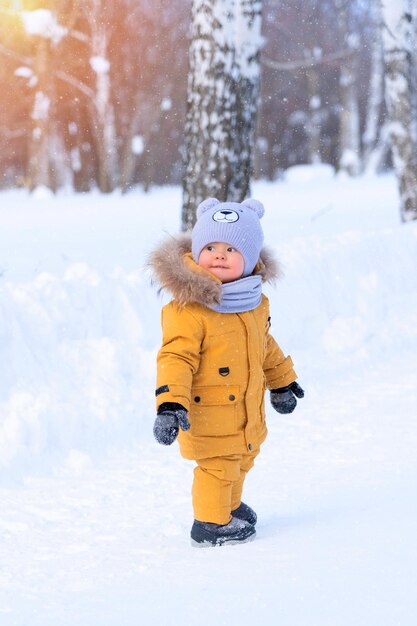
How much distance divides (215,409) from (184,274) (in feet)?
1.84

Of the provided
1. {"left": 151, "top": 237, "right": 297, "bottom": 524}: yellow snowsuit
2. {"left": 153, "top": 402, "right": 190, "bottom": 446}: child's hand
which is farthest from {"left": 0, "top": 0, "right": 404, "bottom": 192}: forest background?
{"left": 153, "top": 402, "right": 190, "bottom": 446}: child's hand

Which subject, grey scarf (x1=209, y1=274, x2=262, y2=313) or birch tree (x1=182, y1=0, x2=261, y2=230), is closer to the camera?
grey scarf (x1=209, y1=274, x2=262, y2=313)

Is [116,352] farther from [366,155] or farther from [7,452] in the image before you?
[366,155]

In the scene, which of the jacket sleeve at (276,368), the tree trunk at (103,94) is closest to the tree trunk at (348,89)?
the tree trunk at (103,94)

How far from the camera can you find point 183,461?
16.6 feet

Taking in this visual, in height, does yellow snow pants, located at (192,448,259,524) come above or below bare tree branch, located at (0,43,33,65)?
below

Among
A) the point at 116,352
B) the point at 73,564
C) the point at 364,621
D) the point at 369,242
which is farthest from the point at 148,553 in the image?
the point at 369,242

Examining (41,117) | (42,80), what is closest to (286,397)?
(41,117)

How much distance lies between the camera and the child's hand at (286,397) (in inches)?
163

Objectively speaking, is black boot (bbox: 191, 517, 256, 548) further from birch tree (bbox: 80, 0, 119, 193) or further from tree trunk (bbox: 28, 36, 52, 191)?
birch tree (bbox: 80, 0, 119, 193)

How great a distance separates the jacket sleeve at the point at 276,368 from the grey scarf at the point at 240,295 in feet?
1.12

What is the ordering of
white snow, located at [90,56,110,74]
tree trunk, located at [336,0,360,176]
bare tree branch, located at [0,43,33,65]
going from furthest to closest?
tree trunk, located at [336,0,360,176], bare tree branch, located at [0,43,33,65], white snow, located at [90,56,110,74]

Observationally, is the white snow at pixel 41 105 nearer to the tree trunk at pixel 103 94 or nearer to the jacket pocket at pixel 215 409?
the tree trunk at pixel 103 94

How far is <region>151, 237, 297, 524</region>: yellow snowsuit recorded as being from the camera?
366cm
